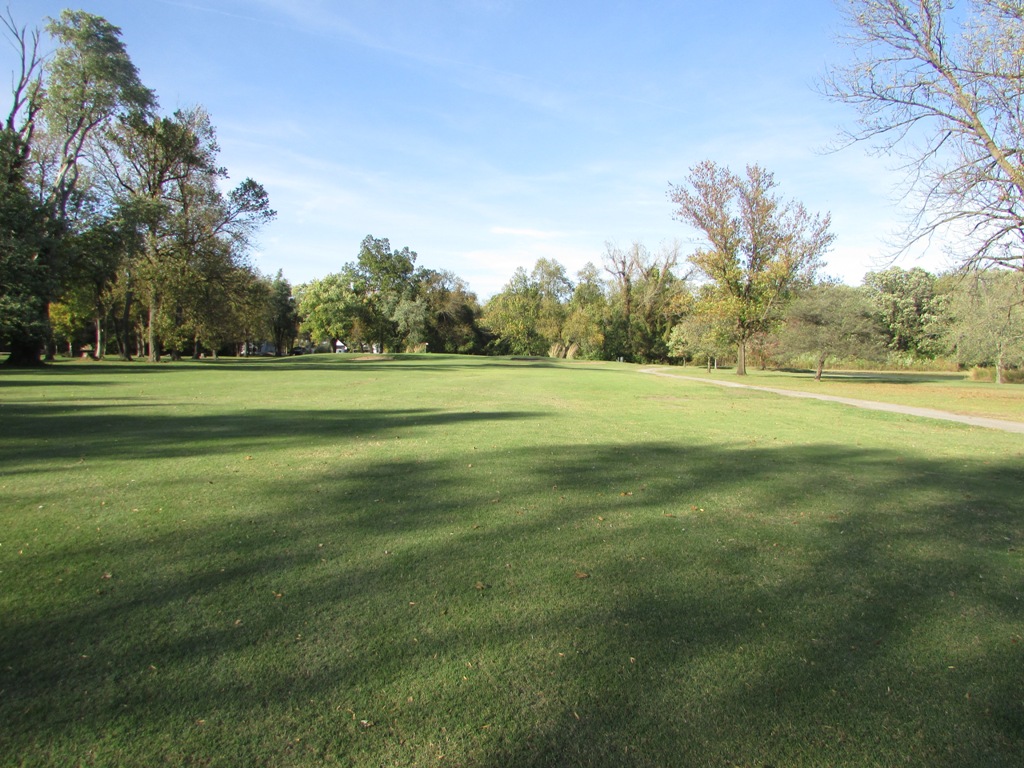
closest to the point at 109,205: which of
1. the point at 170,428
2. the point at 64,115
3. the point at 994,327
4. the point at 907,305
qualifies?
the point at 64,115

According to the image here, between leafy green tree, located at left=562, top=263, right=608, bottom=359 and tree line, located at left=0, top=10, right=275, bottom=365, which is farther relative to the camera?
leafy green tree, located at left=562, top=263, right=608, bottom=359

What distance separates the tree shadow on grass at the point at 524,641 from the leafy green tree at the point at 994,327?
1897 centimetres

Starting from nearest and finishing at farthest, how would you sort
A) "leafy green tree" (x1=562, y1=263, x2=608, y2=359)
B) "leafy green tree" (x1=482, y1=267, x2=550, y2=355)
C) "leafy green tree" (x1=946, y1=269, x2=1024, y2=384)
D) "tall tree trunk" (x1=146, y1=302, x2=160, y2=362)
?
"leafy green tree" (x1=946, y1=269, x2=1024, y2=384), "tall tree trunk" (x1=146, y1=302, x2=160, y2=362), "leafy green tree" (x1=562, y1=263, x2=608, y2=359), "leafy green tree" (x1=482, y1=267, x2=550, y2=355)

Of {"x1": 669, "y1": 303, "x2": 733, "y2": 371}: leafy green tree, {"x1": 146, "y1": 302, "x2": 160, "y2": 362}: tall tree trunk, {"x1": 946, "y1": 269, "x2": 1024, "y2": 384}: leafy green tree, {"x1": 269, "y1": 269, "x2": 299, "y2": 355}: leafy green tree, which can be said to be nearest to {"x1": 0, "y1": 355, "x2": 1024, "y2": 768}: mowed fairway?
{"x1": 946, "y1": 269, "x2": 1024, "y2": 384}: leafy green tree

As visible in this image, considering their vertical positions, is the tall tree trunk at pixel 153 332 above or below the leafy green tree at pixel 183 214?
below

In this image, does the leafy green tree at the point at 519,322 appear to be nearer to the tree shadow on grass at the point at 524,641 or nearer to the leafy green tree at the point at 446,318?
the leafy green tree at the point at 446,318

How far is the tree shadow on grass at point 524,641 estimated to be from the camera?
2.52 m

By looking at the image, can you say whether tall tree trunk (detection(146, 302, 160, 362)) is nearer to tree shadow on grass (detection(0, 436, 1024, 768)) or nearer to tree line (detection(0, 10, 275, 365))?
tree line (detection(0, 10, 275, 365))

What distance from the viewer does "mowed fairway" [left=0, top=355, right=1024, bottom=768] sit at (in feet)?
8.35

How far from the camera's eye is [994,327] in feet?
90.1

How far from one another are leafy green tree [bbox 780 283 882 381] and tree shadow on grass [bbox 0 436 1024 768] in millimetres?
28445

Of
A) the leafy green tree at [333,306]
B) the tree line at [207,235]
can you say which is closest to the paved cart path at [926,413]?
the tree line at [207,235]

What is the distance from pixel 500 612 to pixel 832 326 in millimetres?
32741

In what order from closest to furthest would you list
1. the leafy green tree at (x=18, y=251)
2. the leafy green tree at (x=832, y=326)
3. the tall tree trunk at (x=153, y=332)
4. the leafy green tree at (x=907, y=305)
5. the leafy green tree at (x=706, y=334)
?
the leafy green tree at (x=18, y=251)
the leafy green tree at (x=832, y=326)
the leafy green tree at (x=706, y=334)
the tall tree trunk at (x=153, y=332)
the leafy green tree at (x=907, y=305)
